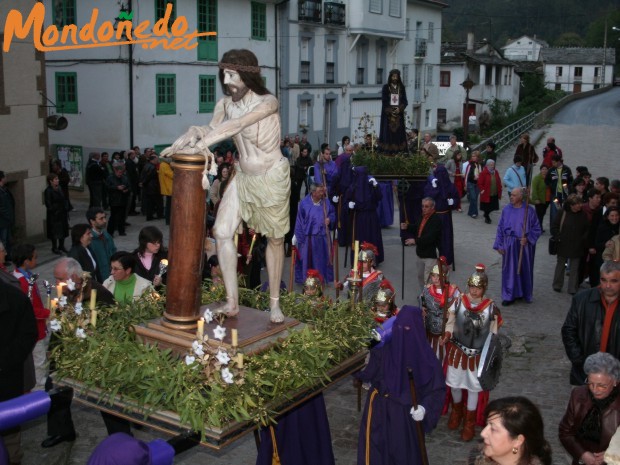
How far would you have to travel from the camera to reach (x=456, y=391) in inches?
337

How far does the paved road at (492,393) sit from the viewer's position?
8.00 metres

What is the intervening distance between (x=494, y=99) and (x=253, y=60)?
55.8 meters

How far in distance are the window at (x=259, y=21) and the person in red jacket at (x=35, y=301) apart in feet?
82.0

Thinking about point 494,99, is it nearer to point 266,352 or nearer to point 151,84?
point 151,84

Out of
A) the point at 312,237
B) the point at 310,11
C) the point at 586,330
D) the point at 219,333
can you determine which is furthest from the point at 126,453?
the point at 310,11

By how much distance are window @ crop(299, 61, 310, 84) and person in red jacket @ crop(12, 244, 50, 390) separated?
1117 inches

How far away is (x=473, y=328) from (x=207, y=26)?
23250mm

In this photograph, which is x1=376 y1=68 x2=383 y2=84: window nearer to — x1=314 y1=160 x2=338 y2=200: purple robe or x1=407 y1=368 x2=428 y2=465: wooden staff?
x1=314 y1=160 x2=338 y2=200: purple robe

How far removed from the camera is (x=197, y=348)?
4.46 m

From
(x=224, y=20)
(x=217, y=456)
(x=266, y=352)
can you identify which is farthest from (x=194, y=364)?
(x=224, y=20)

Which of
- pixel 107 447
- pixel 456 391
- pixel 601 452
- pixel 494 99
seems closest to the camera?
pixel 107 447

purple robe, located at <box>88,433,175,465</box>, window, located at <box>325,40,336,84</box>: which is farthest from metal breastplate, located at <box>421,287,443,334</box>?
window, located at <box>325,40,336,84</box>

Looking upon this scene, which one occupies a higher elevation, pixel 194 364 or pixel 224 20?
pixel 224 20

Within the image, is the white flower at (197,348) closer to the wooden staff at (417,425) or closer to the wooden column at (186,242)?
the wooden column at (186,242)
